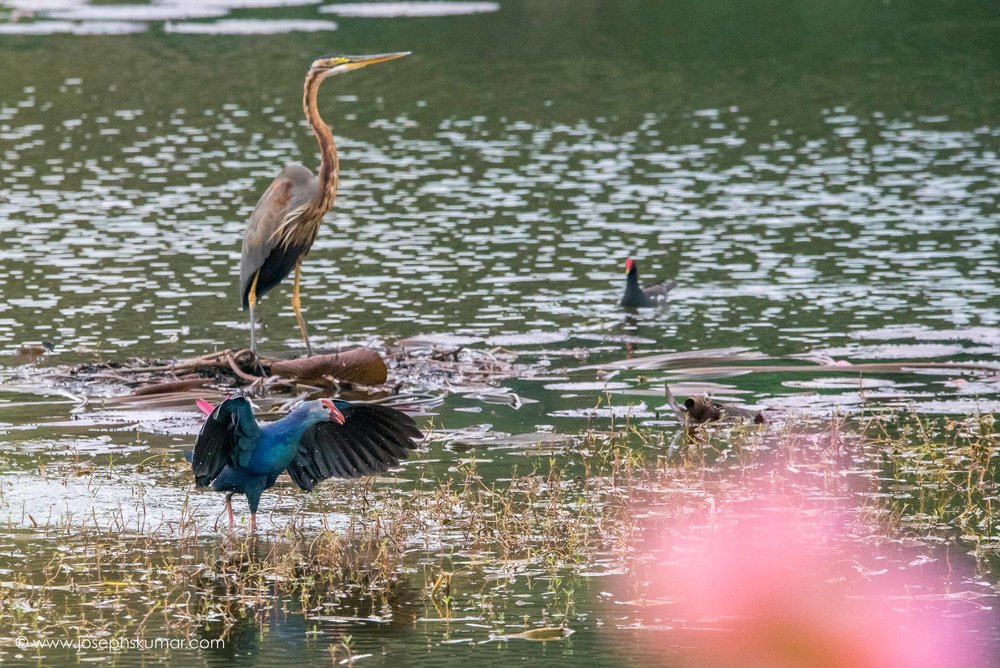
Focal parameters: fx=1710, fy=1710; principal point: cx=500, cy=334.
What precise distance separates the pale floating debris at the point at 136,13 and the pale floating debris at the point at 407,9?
3.50 m

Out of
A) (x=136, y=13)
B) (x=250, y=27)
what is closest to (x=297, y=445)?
(x=250, y=27)

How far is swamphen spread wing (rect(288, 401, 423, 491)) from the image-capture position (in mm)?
10016

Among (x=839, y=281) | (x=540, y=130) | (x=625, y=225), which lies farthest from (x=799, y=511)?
(x=540, y=130)

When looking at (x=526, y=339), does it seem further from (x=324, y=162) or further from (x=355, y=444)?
(x=355, y=444)

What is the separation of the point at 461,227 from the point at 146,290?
493 cm

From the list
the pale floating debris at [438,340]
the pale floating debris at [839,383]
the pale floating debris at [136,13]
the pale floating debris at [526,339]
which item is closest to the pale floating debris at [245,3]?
the pale floating debris at [136,13]

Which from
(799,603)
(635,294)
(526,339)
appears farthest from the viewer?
(635,294)

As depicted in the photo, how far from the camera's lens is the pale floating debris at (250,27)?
1704 inches

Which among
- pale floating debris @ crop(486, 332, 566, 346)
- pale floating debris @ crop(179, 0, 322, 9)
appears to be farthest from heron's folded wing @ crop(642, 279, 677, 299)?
pale floating debris @ crop(179, 0, 322, 9)

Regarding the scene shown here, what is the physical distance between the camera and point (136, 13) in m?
47.9

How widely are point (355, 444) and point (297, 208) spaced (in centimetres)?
445

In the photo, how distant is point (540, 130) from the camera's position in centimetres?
2938

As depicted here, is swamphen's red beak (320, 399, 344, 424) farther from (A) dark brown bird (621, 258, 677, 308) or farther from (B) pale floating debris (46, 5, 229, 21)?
(B) pale floating debris (46, 5, 229, 21)

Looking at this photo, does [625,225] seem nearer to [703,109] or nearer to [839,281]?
[839,281]
